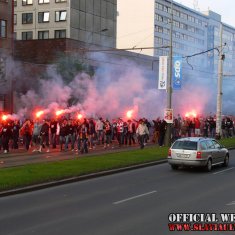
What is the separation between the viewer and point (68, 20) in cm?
5888

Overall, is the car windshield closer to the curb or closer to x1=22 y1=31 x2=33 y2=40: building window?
the curb

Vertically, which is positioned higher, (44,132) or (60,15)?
(60,15)

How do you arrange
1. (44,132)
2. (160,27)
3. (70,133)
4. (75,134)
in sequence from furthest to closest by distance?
(160,27) → (75,134) → (70,133) → (44,132)

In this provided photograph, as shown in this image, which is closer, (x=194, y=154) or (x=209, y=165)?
(x=194, y=154)

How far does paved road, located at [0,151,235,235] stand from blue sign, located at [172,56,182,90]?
40.4 ft

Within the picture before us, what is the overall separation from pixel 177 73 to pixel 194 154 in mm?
11154

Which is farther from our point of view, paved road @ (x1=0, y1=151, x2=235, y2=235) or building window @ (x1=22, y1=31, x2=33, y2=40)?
building window @ (x1=22, y1=31, x2=33, y2=40)

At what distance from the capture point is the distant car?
64.6ft

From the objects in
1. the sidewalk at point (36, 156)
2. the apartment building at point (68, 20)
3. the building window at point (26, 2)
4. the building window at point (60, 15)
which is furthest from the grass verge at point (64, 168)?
the building window at point (26, 2)

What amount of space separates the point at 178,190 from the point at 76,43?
34.6m

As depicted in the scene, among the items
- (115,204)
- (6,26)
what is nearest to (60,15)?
(6,26)

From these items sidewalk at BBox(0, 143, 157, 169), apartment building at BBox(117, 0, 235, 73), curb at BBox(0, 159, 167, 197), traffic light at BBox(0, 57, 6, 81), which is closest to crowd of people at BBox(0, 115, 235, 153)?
Result: sidewalk at BBox(0, 143, 157, 169)

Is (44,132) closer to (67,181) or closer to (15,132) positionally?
(15,132)

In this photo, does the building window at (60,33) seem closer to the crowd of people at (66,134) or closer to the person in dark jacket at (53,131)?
the crowd of people at (66,134)
